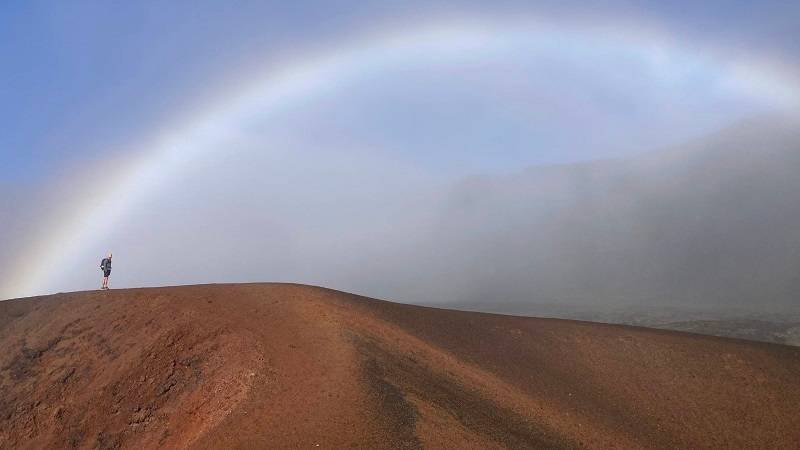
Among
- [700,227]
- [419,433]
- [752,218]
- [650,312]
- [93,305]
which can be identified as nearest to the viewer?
[419,433]

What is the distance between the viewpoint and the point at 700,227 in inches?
3755

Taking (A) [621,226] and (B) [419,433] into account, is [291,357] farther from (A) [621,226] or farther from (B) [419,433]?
(A) [621,226]

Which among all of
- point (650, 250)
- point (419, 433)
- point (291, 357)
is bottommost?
point (419, 433)

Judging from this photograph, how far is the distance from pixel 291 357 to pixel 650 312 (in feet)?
153

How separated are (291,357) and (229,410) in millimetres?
1820

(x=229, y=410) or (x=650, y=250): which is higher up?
(x=650, y=250)

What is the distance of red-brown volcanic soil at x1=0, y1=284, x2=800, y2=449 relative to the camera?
10.1m

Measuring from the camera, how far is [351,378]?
35.4 ft

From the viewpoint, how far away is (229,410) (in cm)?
1022

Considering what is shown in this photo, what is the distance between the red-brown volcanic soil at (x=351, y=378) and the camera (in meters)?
10.1

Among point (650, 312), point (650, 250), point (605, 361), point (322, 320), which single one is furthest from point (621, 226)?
point (322, 320)

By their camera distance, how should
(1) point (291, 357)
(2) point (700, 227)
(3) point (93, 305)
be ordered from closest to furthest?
(1) point (291, 357) < (3) point (93, 305) < (2) point (700, 227)

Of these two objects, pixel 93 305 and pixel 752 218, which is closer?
pixel 93 305

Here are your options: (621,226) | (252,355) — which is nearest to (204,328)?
(252,355)
